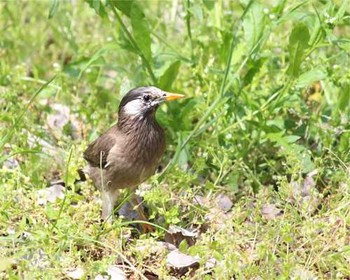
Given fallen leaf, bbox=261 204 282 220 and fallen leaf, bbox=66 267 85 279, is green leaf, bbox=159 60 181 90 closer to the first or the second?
fallen leaf, bbox=261 204 282 220

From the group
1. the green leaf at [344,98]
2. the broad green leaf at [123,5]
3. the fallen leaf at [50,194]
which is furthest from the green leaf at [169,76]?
the green leaf at [344,98]

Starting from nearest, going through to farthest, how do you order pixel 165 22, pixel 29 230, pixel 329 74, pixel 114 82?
pixel 29 230 < pixel 329 74 < pixel 114 82 < pixel 165 22

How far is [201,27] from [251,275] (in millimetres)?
2783

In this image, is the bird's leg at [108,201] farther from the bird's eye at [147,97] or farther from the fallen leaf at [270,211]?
the fallen leaf at [270,211]

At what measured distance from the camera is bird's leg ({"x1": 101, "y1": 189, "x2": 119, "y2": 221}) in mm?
5758

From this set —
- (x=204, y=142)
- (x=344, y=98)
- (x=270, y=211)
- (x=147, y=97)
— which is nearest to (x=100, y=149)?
(x=147, y=97)

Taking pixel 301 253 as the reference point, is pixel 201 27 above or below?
above

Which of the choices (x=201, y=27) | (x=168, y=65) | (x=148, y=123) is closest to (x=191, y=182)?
(x=148, y=123)

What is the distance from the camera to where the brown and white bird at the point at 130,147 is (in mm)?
6000

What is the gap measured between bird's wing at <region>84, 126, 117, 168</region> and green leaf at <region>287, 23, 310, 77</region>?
1216 millimetres

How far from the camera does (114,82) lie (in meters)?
7.46

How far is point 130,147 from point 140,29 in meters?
0.79

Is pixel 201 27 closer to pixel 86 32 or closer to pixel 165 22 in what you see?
pixel 165 22

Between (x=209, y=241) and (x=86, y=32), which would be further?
(x=86, y=32)
